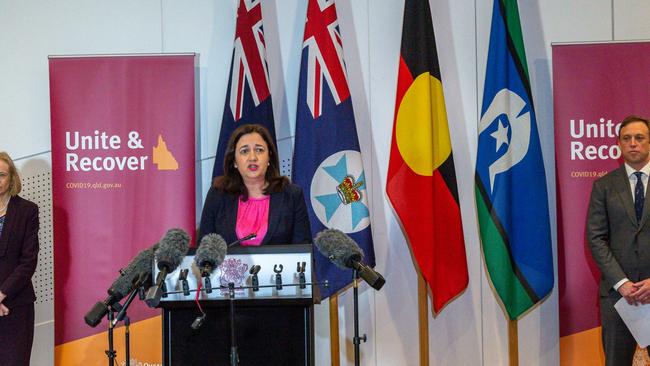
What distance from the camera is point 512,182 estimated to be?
4.38 m

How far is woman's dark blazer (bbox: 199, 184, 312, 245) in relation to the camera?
3.27 m

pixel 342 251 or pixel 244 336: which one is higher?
pixel 342 251

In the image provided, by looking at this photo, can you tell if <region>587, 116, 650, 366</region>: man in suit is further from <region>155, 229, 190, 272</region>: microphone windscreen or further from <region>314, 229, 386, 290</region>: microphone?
<region>155, 229, 190, 272</region>: microphone windscreen

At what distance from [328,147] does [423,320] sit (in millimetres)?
1263

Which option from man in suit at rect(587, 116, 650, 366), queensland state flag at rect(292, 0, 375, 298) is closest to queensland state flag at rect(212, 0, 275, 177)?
queensland state flag at rect(292, 0, 375, 298)

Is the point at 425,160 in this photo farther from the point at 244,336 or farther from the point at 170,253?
the point at 170,253

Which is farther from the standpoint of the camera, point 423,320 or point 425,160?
point 423,320

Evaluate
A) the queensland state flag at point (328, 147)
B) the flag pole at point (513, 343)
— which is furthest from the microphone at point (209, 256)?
the flag pole at point (513, 343)

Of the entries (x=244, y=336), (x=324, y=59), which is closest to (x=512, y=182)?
(x=324, y=59)

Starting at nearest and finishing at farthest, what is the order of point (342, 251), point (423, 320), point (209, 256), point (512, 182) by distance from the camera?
point (209, 256) < point (342, 251) < point (512, 182) < point (423, 320)

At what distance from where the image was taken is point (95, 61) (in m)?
4.59

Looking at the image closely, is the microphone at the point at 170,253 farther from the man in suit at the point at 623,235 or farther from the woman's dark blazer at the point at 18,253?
the man in suit at the point at 623,235

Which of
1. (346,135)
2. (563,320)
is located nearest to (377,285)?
(346,135)

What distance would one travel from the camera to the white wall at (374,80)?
4758mm
